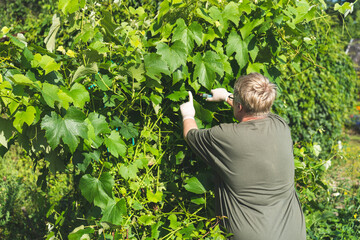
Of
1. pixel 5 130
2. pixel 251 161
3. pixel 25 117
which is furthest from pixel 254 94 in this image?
pixel 5 130

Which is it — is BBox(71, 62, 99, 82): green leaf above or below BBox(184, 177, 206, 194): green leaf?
above

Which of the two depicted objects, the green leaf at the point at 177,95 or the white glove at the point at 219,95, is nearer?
the green leaf at the point at 177,95

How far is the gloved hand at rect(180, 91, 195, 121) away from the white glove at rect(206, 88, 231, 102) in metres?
0.11

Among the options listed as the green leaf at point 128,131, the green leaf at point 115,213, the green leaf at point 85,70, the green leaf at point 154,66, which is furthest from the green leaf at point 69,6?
the green leaf at point 115,213

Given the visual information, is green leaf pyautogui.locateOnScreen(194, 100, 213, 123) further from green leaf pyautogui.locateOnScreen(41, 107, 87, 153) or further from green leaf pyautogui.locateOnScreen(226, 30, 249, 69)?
green leaf pyautogui.locateOnScreen(41, 107, 87, 153)

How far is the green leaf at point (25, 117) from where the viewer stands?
59.2 inches

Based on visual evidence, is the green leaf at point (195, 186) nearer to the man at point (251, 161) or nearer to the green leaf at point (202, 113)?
the man at point (251, 161)

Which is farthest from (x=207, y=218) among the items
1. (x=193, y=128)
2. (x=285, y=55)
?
(x=285, y=55)

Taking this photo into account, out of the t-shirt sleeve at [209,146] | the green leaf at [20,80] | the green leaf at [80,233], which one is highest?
the green leaf at [20,80]

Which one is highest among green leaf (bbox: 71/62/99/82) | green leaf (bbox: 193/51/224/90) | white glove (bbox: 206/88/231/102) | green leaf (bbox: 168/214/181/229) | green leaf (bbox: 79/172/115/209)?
green leaf (bbox: 71/62/99/82)

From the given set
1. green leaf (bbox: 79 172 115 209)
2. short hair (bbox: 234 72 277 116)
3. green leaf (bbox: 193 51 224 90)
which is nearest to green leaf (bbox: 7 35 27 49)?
green leaf (bbox: 79 172 115 209)

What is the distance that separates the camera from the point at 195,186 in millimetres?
2086

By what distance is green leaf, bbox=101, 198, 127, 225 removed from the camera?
1860 millimetres

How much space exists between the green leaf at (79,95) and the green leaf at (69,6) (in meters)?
0.37
